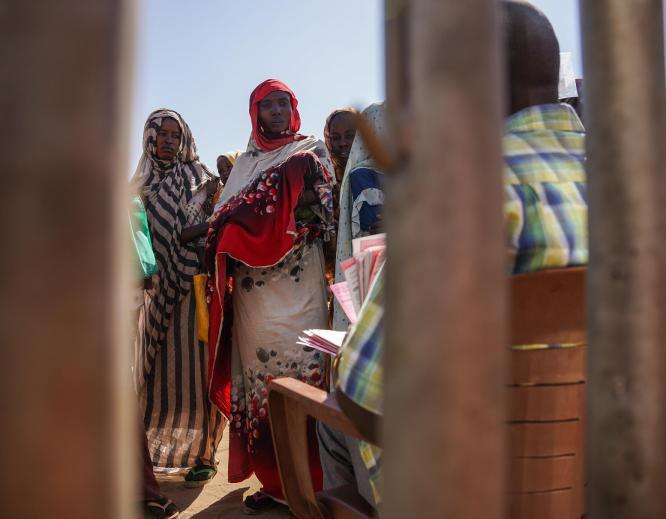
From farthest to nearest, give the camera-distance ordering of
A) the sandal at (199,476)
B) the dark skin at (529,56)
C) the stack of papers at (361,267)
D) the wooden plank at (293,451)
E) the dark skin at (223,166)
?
the dark skin at (223,166) → the sandal at (199,476) → the wooden plank at (293,451) → the stack of papers at (361,267) → the dark skin at (529,56)

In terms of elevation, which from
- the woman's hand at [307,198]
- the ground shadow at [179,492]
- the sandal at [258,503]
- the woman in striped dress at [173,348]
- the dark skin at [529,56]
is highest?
the dark skin at [529,56]

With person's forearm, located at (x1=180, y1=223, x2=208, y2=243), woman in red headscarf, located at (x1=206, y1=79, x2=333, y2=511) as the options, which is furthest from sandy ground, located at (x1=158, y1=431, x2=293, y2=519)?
person's forearm, located at (x1=180, y1=223, x2=208, y2=243)

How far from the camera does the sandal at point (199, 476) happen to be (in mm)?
3631

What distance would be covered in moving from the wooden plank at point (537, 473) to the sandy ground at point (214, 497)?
2.23 meters

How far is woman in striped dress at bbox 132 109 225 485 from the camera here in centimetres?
380

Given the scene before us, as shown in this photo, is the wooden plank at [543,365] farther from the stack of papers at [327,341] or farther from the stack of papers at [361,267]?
the stack of papers at [327,341]

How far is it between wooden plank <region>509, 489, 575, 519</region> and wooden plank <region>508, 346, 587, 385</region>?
0.68ft

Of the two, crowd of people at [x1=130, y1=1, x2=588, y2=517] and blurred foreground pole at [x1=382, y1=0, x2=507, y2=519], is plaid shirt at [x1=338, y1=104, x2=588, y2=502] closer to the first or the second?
blurred foreground pole at [x1=382, y1=0, x2=507, y2=519]

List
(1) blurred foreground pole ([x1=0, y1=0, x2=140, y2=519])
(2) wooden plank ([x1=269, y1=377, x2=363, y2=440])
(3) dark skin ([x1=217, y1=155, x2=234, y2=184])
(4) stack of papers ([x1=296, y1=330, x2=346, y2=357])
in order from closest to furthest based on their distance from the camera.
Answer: (1) blurred foreground pole ([x1=0, y1=0, x2=140, y2=519])
(2) wooden plank ([x1=269, y1=377, x2=363, y2=440])
(4) stack of papers ([x1=296, y1=330, x2=346, y2=357])
(3) dark skin ([x1=217, y1=155, x2=234, y2=184])

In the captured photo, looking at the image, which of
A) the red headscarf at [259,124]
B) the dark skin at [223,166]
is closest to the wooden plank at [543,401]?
the red headscarf at [259,124]

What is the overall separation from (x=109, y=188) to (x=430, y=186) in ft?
0.68

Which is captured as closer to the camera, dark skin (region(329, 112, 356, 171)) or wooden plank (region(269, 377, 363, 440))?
wooden plank (region(269, 377, 363, 440))

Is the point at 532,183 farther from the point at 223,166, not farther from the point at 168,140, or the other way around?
the point at 223,166

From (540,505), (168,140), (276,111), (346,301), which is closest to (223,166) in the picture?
(168,140)
